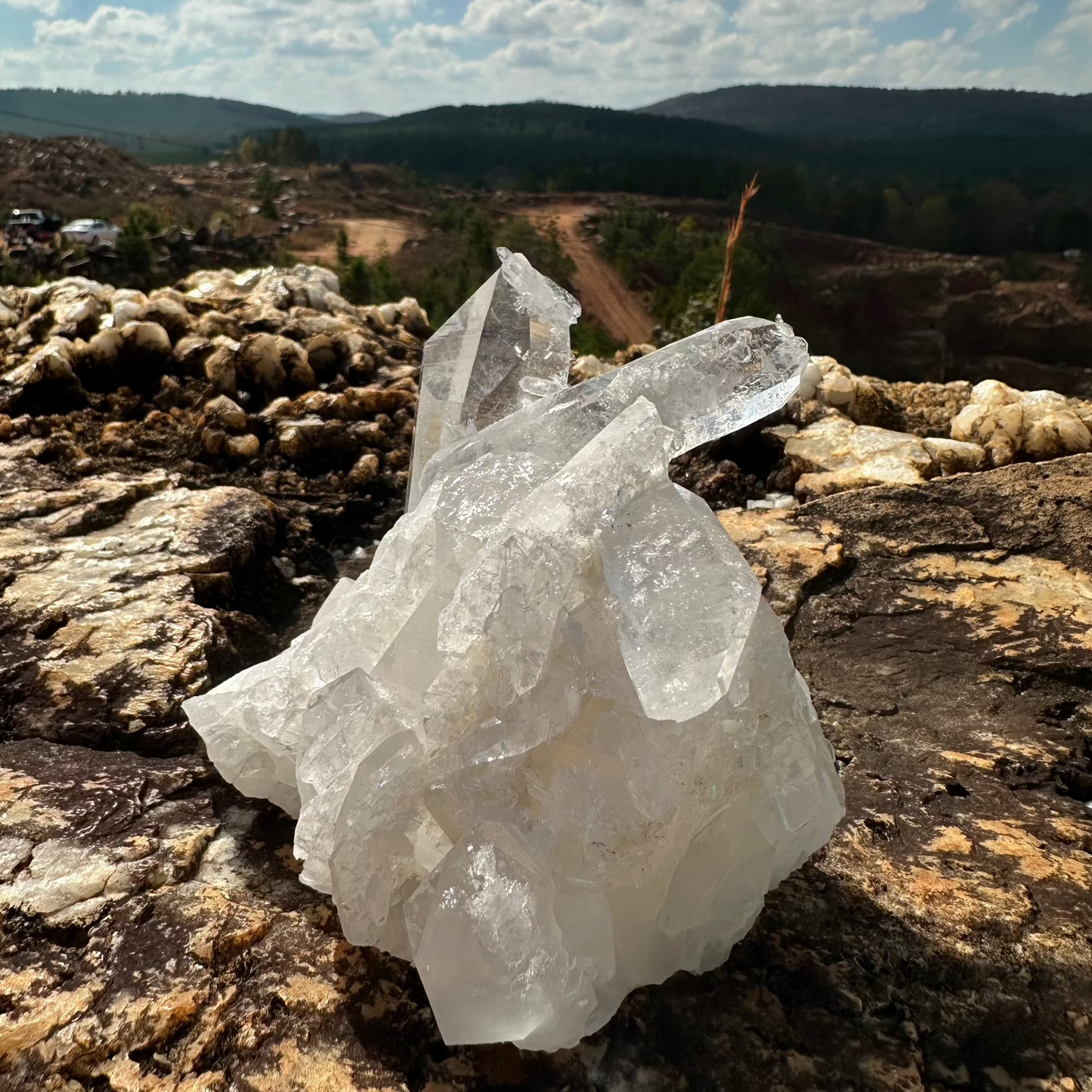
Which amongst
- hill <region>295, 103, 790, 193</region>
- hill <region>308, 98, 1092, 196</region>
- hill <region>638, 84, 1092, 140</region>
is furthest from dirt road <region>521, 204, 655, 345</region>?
hill <region>638, 84, 1092, 140</region>

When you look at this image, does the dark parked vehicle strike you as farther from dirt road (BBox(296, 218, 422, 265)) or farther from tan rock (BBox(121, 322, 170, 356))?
tan rock (BBox(121, 322, 170, 356))

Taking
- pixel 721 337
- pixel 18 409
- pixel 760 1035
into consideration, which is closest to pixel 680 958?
pixel 760 1035

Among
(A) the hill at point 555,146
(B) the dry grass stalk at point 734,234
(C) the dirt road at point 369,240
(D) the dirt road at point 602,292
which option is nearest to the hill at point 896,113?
(A) the hill at point 555,146

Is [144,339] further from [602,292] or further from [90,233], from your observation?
[602,292]

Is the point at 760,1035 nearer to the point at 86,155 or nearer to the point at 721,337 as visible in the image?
the point at 721,337

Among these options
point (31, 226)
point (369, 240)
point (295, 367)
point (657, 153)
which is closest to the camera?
point (295, 367)

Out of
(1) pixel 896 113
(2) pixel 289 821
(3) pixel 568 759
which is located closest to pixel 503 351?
(3) pixel 568 759
